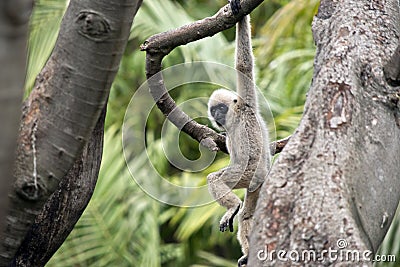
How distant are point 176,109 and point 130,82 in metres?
5.92

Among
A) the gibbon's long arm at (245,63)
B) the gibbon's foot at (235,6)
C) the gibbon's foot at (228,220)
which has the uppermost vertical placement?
the gibbon's foot at (235,6)

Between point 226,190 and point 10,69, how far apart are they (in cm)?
213

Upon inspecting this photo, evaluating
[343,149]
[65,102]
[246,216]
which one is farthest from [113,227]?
[65,102]

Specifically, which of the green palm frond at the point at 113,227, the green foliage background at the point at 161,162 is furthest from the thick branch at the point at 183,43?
the green palm frond at the point at 113,227

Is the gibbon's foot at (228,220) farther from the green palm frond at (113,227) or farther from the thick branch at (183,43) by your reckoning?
the green palm frond at (113,227)

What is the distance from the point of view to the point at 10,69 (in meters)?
1.43

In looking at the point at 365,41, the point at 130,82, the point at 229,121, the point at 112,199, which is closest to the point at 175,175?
the point at 112,199

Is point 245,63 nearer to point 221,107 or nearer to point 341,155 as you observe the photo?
point 221,107

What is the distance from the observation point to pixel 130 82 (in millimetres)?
9492

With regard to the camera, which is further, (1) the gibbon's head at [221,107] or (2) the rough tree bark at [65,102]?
(1) the gibbon's head at [221,107]

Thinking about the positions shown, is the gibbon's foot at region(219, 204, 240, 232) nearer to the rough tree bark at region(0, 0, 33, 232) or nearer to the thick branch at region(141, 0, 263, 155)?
the thick branch at region(141, 0, 263, 155)

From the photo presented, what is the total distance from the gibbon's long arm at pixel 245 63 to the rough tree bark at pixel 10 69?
1.99 meters

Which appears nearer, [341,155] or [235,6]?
[341,155]

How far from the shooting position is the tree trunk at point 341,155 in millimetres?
2062
